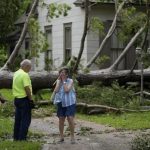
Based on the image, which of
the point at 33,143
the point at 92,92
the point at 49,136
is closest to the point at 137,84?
the point at 92,92

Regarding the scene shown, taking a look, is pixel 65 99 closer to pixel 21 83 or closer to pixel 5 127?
pixel 21 83

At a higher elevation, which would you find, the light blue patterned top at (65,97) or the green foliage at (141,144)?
the light blue patterned top at (65,97)

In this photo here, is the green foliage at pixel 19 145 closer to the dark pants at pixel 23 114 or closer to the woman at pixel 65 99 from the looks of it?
the dark pants at pixel 23 114

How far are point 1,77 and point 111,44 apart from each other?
8.24 m

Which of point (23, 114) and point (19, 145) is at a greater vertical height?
point (23, 114)

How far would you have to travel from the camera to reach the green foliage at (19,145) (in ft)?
33.7

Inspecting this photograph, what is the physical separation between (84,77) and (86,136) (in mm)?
6766

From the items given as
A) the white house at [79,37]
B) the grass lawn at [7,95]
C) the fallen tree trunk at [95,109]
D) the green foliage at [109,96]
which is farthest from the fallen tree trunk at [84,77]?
the white house at [79,37]

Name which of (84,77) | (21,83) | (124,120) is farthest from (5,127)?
(84,77)

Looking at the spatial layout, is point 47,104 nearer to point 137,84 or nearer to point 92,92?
point 92,92

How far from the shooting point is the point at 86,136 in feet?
39.7

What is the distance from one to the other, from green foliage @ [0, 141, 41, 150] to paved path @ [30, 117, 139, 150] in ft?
0.61

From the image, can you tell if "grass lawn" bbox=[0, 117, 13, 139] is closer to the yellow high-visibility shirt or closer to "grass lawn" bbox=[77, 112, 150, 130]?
the yellow high-visibility shirt

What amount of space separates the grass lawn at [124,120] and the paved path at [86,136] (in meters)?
0.46
